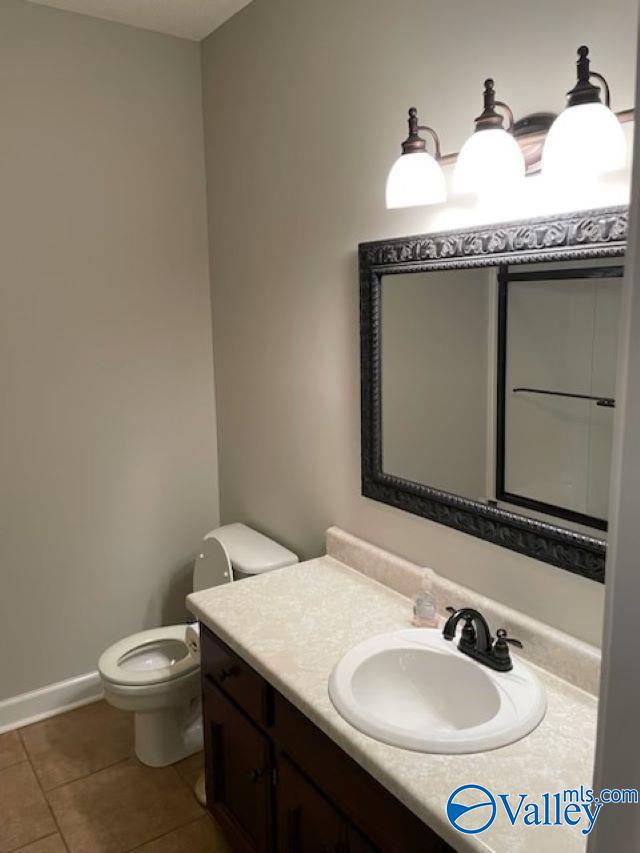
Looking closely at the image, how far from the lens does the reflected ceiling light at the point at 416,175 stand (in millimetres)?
1682

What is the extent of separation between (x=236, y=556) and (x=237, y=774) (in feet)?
2.48

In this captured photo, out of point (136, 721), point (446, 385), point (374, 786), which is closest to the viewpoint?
point (374, 786)

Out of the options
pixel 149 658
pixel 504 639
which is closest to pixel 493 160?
pixel 504 639

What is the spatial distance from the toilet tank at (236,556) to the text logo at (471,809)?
4.15 ft

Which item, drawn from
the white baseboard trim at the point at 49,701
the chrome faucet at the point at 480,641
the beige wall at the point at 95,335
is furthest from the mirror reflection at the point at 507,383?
the white baseboard trim at the point at 49,701

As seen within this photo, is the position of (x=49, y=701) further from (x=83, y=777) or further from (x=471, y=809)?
(x=471, y=809)

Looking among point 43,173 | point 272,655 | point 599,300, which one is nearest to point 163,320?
point 43,173

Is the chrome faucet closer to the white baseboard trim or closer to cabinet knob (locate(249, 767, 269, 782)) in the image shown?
cabinet knob (locate(249, 767, 269, 782))

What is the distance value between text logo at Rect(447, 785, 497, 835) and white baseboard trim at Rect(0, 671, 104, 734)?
6.90 feet

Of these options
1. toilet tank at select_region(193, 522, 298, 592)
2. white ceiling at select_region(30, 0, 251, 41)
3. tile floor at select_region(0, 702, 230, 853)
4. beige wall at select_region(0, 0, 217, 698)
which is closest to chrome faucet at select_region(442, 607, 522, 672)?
toilet tank at select_region(193, 522, 298, 592)

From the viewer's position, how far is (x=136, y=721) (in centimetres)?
251

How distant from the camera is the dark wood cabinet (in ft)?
4.39

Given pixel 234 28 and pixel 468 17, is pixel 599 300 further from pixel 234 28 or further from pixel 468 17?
pixel 234 28

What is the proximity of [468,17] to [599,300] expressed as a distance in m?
0.78
